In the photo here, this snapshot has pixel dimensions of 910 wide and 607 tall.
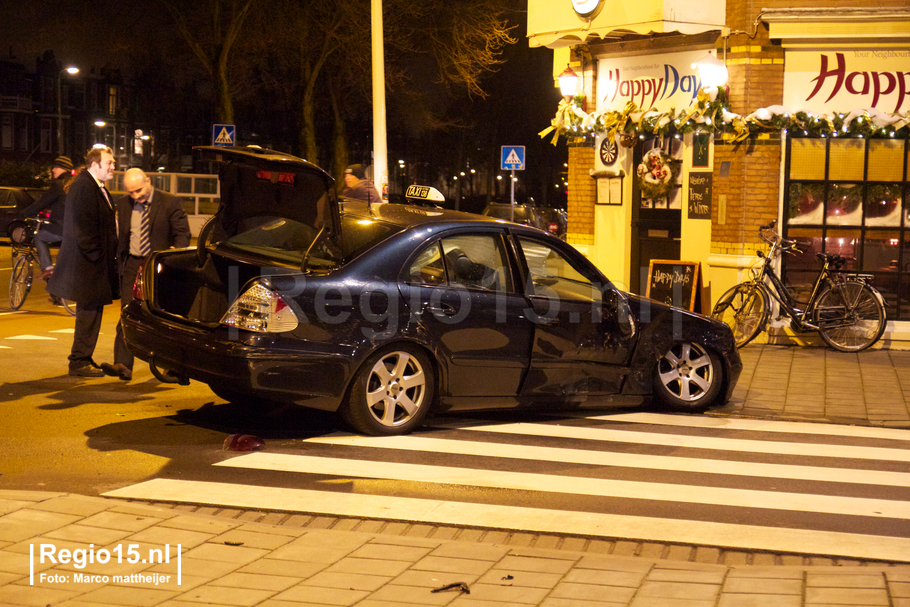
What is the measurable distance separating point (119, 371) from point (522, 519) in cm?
494

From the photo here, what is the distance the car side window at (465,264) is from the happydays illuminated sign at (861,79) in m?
6.90

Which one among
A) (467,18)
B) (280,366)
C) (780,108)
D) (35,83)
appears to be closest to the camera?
(280,366)

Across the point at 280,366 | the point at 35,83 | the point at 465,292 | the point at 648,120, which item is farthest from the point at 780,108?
the point at 35,83

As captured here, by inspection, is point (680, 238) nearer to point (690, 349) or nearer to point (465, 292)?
point (690, 349)

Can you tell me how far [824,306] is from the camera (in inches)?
485

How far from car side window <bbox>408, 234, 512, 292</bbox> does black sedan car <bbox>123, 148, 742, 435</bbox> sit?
1 centimetres

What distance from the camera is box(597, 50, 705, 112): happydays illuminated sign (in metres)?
13.5

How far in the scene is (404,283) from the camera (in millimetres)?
7000

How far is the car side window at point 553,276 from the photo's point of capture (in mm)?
7723

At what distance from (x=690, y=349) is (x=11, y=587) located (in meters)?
5.67

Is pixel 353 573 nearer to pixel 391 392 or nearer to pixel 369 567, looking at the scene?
pixel 369 567

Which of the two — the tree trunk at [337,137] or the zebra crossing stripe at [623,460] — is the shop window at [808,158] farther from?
the tree trunk at [337,137]

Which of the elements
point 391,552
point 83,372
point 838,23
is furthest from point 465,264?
point 838,23

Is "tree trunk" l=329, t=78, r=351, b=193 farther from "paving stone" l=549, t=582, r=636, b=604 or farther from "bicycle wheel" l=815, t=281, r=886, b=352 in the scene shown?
"paving stone" l=549, t=582, r=636, b=604
